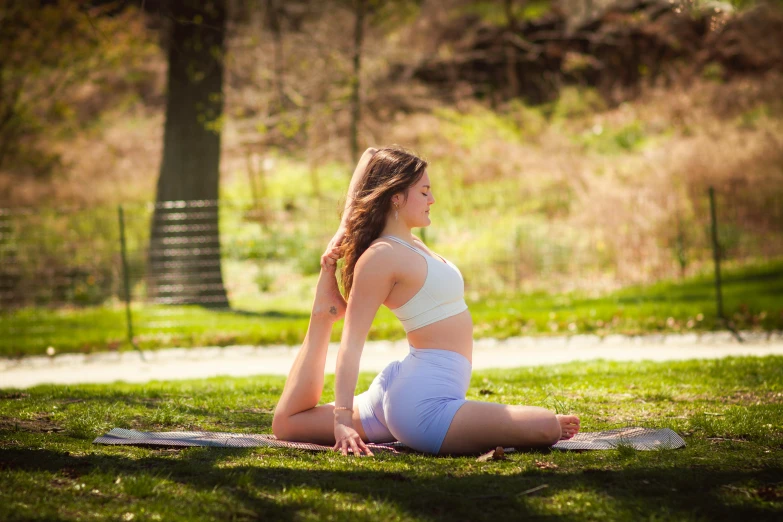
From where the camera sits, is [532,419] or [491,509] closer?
[491,509]

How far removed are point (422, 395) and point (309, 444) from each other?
80cm

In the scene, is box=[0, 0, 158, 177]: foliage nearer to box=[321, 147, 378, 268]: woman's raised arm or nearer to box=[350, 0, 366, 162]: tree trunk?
box=[350, 0, 366, 162]: tree trunk

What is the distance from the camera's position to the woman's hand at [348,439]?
419 cm

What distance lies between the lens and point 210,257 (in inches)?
495

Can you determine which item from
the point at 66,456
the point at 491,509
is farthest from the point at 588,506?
the point at 66,456

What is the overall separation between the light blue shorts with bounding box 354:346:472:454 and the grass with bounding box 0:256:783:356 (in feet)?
20.7

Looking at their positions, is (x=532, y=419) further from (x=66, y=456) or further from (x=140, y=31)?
(x=140, y=31)

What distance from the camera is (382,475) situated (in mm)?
3855

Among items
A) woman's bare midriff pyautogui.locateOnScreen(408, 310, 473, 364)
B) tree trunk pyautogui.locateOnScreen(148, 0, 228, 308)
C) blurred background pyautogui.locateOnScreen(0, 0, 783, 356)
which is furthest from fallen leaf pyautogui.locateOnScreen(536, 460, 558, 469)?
tree trunk pyautogui.locateOnScreen(148, 0, 228, 308)

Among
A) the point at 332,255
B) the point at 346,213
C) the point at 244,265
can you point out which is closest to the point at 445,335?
the point at 332,255

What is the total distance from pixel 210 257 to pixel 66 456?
28.2 feet

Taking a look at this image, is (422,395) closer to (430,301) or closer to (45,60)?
(430,301)

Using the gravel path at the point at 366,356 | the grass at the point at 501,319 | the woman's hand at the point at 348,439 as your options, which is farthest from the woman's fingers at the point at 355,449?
the grass at the point at 501,319

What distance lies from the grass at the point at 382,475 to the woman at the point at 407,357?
165 millimetres
